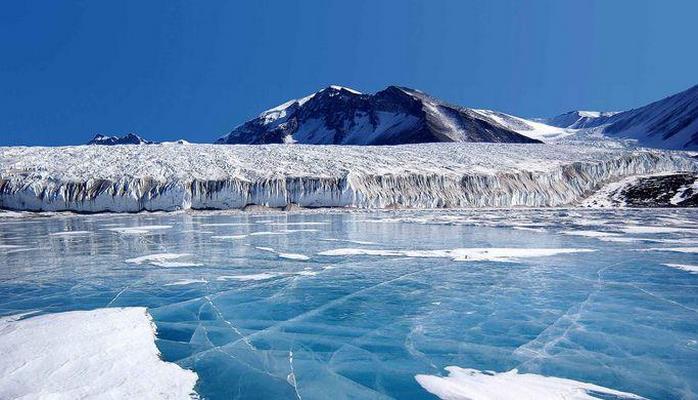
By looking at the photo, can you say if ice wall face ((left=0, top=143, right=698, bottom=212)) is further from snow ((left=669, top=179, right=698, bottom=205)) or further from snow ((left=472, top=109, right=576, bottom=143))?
snow ((left=472, top=109, right=576, bottom=143))

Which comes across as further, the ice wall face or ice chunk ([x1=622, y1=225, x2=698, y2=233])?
the ice wall face

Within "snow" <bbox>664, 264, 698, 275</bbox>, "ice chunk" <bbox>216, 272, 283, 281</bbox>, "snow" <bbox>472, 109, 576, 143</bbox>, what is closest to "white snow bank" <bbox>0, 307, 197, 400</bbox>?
"ice chunk" <bbox>216, 272, 283, 281</bbox>

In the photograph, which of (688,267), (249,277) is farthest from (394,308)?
(688,267)

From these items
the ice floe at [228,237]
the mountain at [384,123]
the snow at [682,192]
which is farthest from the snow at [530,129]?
the ice floe at [228,237]

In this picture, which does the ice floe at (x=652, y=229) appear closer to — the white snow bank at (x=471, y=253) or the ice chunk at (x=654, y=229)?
the ice chunk at (x=654, y=229)

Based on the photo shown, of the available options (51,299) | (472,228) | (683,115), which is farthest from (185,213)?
(683,115)
